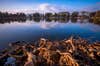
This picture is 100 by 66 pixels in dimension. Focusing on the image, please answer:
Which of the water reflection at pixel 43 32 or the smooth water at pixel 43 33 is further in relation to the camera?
the water reflection at pixel 43 32

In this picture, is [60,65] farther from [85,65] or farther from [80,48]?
[80,48]

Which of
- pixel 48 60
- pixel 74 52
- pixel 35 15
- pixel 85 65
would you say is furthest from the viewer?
pixel 35 15

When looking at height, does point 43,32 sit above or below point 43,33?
below

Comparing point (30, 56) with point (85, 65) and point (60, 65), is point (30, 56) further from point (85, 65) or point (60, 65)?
point (85, 65)

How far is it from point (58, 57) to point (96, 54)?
240 centimetres

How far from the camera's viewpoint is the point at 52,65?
824cm

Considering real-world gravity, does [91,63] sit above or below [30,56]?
below

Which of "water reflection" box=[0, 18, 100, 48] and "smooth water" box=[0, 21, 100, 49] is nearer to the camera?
"smooth water" box=[0, 21, 100, 49]

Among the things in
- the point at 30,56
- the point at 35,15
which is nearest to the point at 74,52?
the point at 30,56

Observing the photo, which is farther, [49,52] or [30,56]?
[49,52]

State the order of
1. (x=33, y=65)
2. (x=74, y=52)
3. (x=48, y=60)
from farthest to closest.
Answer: (x=74, y=52)
(x=48, y=60)
(x=33, y=65)

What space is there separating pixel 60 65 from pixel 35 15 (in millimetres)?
192909

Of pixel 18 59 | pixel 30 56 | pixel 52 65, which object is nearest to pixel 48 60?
pixel 52 65

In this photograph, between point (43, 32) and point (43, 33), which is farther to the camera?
point (43, 32)
